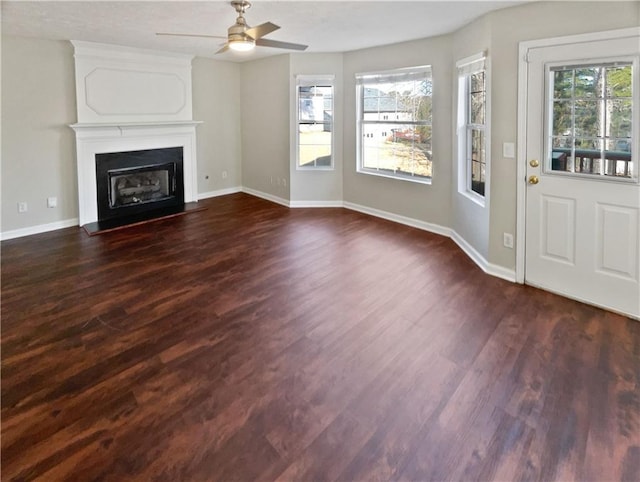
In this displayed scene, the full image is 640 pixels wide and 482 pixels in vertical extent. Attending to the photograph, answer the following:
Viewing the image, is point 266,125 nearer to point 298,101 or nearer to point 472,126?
point 298,101

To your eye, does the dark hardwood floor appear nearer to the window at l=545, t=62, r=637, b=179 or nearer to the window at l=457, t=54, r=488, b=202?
the window at l=457, t=54, r=488, b=202

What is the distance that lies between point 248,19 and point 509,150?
2.76m

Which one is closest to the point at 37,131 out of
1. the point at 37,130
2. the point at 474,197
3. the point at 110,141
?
the point at 37,130

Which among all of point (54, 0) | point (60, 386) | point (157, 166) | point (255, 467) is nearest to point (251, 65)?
point (157, 166)

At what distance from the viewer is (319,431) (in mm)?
2002

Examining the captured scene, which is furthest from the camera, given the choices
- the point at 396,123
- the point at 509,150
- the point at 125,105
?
the point at 125,105

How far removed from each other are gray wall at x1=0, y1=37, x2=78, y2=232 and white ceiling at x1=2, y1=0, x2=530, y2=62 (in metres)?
0.28

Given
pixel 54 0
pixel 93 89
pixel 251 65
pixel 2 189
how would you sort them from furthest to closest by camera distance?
pixel 251 65, pixel 93 89, pixel 2 189, pixel 54 0

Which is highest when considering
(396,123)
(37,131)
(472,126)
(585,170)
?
(396,123)

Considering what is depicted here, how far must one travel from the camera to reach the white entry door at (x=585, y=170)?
300 cm

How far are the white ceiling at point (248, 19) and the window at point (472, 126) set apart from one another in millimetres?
478

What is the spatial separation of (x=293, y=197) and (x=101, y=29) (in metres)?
3.35

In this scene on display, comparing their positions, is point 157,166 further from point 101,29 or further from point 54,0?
point 54,0

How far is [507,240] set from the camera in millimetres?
3857
